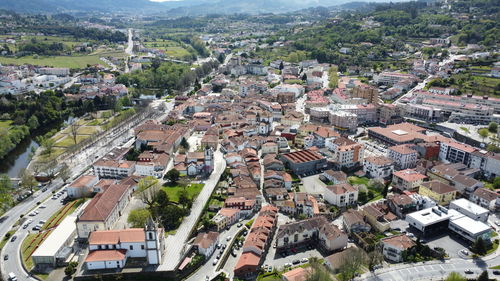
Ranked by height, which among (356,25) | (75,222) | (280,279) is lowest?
(280,279)

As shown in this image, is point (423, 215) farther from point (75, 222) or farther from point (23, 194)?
point (23, 194)

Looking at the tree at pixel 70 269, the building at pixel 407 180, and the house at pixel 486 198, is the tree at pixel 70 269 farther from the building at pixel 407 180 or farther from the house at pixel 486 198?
the house at pixel 486 198

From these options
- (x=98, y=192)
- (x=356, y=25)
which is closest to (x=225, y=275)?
(x=98, y=192)

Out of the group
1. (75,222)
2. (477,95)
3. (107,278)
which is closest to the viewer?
(107,278)

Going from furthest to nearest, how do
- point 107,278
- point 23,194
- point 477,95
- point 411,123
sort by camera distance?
point 477,95, point 411,123, point 23,194, point 107,278

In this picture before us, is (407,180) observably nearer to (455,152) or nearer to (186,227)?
(455,152)

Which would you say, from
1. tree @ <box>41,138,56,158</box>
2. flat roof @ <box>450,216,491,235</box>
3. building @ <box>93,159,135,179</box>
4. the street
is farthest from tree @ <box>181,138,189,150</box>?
flat roof @ <box>450,216,491,235</box>

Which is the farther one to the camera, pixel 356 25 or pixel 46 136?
pixel 356 25
